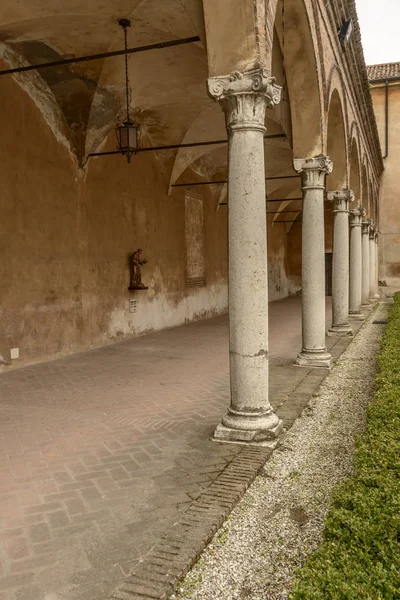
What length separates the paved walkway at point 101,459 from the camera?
284 centimetres

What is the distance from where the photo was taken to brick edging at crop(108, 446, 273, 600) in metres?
2.57

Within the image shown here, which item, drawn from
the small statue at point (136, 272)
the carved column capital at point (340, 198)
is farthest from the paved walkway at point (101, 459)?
the carved column capital at point (340, 198)

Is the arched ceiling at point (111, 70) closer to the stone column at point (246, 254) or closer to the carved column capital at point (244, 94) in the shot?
the carved column capital at point (244, 94)

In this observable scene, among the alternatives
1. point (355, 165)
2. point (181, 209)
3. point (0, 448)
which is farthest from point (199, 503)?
point (355, 165)

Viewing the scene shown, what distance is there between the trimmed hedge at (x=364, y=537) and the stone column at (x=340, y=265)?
24.5 ft

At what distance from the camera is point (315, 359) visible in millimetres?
8047

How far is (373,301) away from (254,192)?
17.4 metres

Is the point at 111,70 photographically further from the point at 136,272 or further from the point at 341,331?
the point at 341,331

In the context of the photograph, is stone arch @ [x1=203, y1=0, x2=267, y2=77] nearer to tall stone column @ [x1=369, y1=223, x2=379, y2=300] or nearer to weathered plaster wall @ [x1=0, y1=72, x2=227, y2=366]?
weathered plaster wall @ [x1=0, y1=72, x2=227, y2=366]

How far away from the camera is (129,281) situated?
11898mm

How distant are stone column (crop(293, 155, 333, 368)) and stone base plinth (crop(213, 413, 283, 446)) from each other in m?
3.51

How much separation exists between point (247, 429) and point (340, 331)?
286 inches

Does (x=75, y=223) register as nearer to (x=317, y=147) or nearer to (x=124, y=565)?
(x=317, y=147)

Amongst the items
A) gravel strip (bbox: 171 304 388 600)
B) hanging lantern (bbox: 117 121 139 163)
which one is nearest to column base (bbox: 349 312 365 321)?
hanging lantern (bbox: 117 121 139 163)
